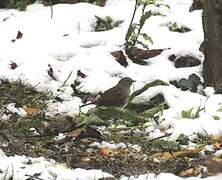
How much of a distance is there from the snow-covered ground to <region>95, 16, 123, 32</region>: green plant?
0.07 meters

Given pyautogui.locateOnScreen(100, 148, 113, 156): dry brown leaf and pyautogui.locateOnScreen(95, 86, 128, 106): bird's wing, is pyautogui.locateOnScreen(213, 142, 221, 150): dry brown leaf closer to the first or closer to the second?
pyautogui.locateOnScreen(100, 148, 113, 156): dry brown leaf

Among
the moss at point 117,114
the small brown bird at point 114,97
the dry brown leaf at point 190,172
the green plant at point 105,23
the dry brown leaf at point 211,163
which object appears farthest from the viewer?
the green plant at point 105,23

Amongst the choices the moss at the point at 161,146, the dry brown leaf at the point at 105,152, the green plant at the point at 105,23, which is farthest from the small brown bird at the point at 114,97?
the green plant at the point at 105,23

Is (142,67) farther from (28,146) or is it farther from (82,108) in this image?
(28,146)

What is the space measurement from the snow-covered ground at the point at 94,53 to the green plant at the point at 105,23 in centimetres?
7

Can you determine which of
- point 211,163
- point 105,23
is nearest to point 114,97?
point 211,163

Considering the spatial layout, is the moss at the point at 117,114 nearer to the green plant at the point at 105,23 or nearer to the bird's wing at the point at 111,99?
the bird's wing at the point at 111,99

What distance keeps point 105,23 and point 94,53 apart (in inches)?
24.9

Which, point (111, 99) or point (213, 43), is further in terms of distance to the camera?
point (213, 43)

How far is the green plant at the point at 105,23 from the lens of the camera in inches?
216

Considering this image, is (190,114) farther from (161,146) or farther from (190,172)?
(190,172)

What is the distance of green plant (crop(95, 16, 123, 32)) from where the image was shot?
5.48 meters

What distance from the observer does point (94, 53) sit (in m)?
4.96

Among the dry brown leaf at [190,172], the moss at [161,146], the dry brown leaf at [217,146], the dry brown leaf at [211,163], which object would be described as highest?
the dry brown leaf at [211,163]
